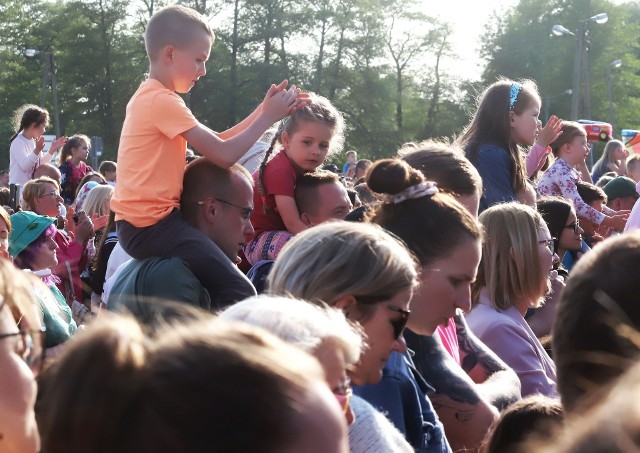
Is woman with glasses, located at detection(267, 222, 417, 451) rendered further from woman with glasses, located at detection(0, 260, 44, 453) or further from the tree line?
the tree line

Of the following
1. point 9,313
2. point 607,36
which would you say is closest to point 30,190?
point 9,313

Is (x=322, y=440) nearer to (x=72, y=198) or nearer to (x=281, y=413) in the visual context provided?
(x=281, y=413)

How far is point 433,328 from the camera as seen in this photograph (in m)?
2.96

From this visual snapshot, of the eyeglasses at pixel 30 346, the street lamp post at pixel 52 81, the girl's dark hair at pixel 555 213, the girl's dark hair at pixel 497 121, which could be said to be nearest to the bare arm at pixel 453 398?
the eyeglasses at pixel 30 346

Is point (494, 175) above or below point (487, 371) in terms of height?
above

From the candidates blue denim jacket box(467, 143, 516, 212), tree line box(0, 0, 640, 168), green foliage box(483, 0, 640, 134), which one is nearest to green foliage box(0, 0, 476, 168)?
tree line box(0, 0, 640, 168)

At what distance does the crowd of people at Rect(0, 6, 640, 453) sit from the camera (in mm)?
1108

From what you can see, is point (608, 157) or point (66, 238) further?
point (608, 157)

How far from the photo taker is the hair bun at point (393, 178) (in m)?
3.16

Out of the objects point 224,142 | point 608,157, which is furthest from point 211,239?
point 608,157

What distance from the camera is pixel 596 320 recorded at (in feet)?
6.07

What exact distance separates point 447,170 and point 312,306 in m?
2.06

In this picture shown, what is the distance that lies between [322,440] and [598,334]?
86cm

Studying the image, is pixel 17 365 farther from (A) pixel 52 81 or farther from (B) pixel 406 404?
(A) pixel 52 81
